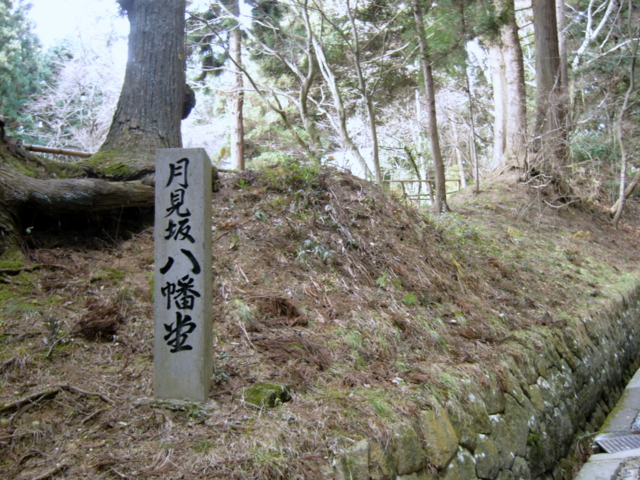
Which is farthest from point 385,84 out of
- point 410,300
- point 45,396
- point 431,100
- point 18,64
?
point 18,64

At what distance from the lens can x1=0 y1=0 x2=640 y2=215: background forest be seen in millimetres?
9852

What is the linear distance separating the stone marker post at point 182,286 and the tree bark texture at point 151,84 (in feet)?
9.14

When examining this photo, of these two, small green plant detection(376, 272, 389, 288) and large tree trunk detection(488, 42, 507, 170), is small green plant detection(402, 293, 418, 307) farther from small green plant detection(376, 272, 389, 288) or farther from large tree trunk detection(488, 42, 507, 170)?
large tree trunk detection(488, 42, 507, 170)

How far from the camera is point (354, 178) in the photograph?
6711 millimetres

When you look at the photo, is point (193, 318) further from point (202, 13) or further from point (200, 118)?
point (200, 118)

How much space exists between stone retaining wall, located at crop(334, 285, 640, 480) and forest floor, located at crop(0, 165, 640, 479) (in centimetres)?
14

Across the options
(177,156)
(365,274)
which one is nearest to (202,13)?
(365,274)

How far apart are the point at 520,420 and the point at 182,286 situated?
3.25m

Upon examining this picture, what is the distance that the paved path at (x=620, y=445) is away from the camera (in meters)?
4.11

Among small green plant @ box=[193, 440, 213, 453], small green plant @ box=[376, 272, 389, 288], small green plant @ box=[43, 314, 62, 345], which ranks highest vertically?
small green plant @ box=[376, 272, 389, 288]

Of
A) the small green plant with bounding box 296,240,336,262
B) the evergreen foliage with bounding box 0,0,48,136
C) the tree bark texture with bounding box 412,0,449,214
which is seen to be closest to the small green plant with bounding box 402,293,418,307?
the small green plant with bounding box 296,240,336,262

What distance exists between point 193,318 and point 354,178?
4211 millimetres

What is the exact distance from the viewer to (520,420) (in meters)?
4.34

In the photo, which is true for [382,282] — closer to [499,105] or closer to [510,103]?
[510,103]
